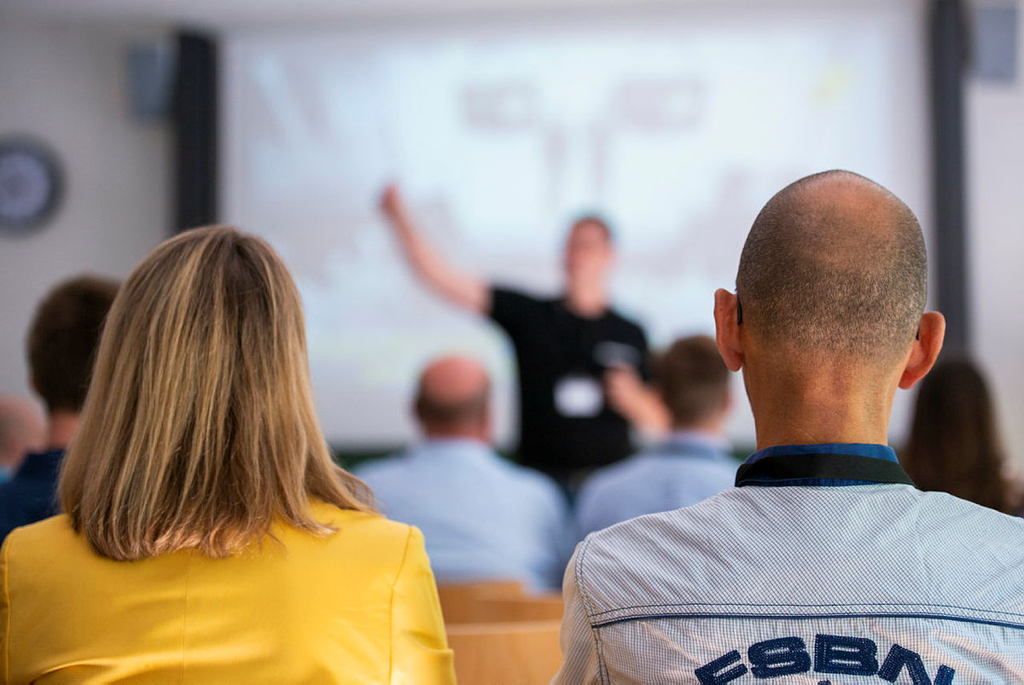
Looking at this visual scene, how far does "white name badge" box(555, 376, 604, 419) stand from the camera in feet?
16.1

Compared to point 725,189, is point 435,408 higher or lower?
lower

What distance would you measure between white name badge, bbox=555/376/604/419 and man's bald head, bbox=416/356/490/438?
66.9 inches

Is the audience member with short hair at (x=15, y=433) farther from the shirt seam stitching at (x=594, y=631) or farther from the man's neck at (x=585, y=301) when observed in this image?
the shirt seam stitching at (x=594, y=631)

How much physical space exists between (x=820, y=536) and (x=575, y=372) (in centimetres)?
386

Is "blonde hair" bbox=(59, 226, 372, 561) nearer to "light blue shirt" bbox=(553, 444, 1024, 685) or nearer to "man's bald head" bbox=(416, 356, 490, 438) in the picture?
"light blue shirt" bbox=(553, 444, 1024, 685)

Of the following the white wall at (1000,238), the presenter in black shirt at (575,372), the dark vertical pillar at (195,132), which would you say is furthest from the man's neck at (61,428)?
the white wall at (1000,238)

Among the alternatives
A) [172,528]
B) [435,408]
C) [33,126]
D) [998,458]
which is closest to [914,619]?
[172,528]

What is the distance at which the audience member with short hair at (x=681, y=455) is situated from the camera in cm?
268

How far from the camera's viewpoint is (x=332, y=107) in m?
5.81

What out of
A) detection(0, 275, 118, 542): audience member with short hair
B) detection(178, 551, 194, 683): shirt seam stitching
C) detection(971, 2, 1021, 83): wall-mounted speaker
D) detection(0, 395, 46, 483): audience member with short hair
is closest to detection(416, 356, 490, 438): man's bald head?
detection(0, 275, 118, 542): audience member with short hair

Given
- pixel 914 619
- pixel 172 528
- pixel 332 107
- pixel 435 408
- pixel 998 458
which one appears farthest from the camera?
pixel 332 107

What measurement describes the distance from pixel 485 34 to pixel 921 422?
3.94 meters

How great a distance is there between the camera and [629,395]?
4.91 m

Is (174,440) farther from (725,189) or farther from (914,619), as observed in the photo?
(725,189)
